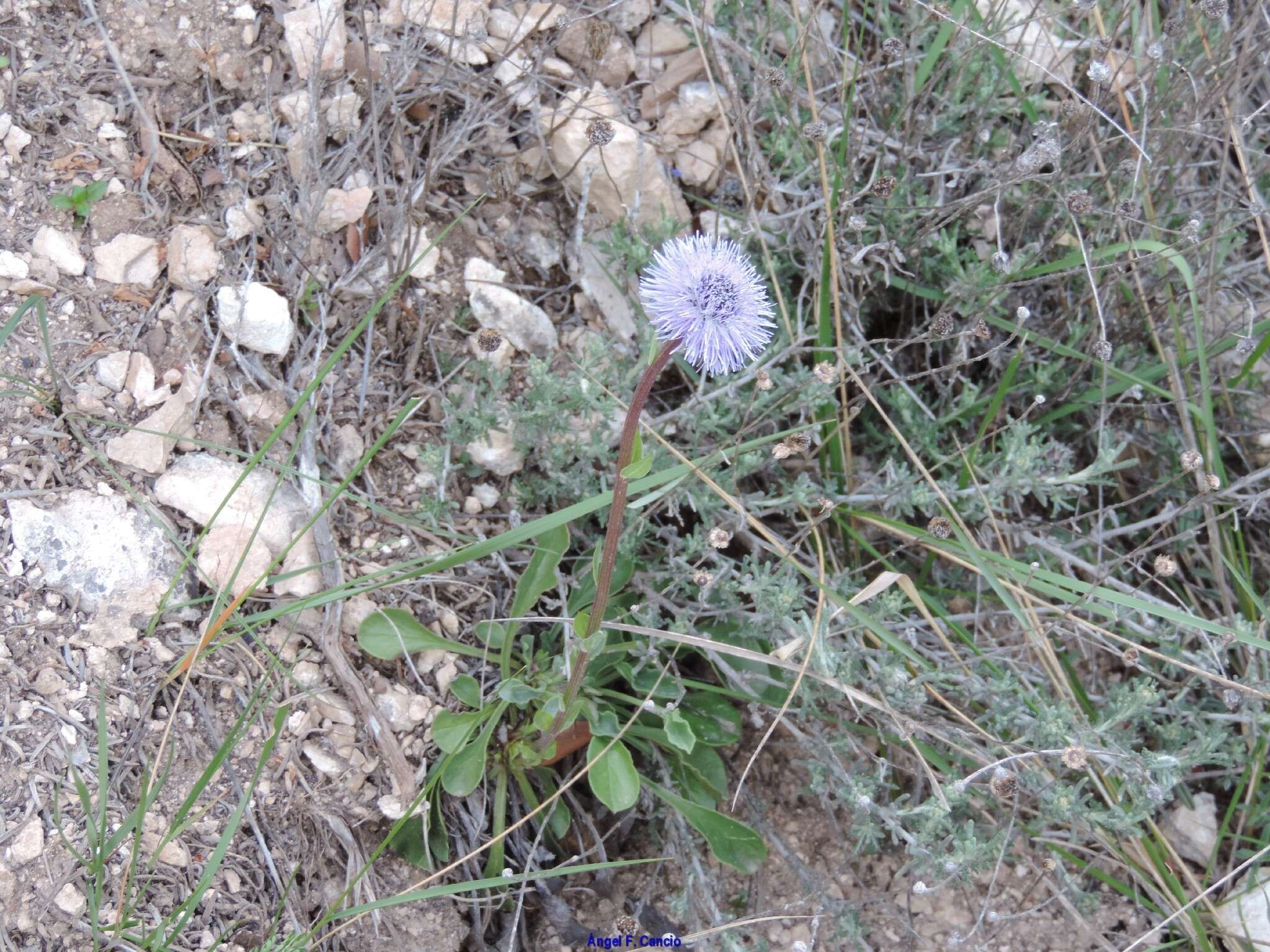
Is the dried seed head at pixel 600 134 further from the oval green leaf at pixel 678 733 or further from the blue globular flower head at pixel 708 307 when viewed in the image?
the oval green leaf at pixel 678 733

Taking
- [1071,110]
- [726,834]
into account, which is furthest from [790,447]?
[1071,110]

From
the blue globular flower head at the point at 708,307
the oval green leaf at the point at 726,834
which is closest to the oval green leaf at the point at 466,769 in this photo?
the oval green leaf at the point at 726,834

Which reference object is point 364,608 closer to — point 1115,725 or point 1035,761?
point 1035,761

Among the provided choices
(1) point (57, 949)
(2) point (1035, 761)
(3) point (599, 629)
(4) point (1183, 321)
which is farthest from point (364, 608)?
(4) point (1183, 321)

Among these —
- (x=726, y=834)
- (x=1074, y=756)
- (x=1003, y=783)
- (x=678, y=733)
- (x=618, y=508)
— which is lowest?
(x=726, y=834)

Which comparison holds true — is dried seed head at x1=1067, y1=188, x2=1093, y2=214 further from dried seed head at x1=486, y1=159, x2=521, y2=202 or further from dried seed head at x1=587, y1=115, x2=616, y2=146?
dried seed head at x1=486, y1=159, x2=521, y2=202

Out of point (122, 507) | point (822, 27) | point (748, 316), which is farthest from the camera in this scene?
point (822, 27)

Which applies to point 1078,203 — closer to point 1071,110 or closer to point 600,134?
point 1071,110

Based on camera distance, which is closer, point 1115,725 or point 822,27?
point 1115,725
